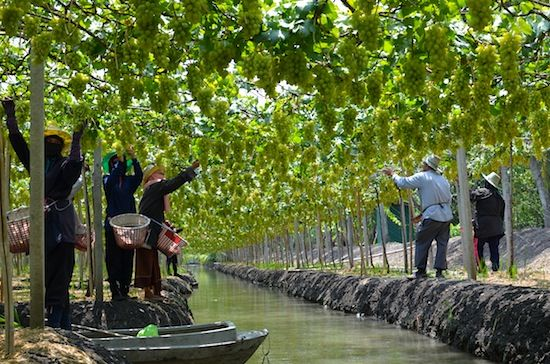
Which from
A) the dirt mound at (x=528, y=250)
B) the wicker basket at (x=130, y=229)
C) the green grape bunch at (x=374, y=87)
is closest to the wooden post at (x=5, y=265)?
the green grape bunch at (x=374, y=87)

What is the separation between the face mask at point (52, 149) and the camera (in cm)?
734

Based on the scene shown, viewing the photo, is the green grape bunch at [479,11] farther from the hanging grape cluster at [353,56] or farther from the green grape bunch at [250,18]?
the green grape bunch at [250,18]

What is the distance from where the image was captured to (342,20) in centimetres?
546

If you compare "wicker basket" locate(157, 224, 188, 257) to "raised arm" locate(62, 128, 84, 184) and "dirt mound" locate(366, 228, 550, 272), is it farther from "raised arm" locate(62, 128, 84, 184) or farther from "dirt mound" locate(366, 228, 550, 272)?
"dirt mound" locate(366, 228, 550, 272)

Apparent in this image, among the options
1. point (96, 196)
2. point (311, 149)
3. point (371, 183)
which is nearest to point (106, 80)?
point (96, 196)

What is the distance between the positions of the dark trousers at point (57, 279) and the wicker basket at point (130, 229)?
10.0 feet

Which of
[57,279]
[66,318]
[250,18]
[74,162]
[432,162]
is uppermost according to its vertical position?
[432,162]

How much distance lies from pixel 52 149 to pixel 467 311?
17.0ft

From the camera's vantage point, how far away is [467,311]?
9258 mm

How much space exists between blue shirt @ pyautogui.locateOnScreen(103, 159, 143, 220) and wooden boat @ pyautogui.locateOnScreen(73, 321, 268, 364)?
150 inches

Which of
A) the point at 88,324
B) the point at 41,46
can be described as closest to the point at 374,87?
the point at 41,46

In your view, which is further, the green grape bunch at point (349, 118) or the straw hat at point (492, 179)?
the straw hat at point (492, 179)

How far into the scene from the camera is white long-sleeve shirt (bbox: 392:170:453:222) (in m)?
13.2

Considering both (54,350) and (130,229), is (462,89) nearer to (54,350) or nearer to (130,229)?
(54,350)
